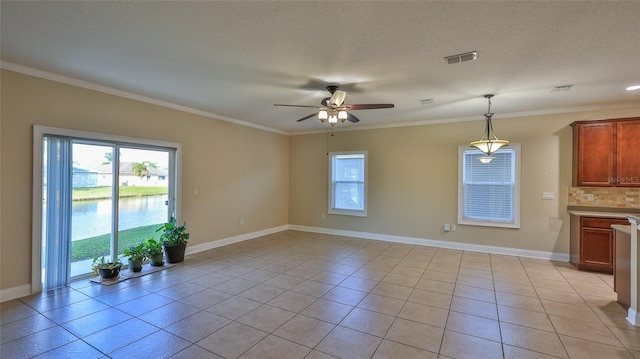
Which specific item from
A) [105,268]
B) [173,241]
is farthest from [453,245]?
[105,268]

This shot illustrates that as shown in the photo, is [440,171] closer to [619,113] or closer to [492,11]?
[619,113]

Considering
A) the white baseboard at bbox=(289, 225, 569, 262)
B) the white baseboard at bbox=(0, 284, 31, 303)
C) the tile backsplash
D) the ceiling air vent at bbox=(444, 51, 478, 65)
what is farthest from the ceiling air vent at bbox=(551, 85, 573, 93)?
the white baseboard at bbox=(0, 284, 31, 303)

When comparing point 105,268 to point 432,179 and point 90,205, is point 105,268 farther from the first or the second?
point 432,179

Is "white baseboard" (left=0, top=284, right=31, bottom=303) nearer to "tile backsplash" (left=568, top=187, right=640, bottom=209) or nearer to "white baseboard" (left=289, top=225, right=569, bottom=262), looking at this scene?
"white baseboard" (left=289, top=225, right=569, bottom=262)

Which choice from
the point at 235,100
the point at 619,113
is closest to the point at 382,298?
the point at 235,100

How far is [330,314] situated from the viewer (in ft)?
9.86

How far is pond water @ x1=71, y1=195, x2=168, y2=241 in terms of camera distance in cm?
389

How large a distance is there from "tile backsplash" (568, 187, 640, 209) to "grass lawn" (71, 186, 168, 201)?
23.6 feet

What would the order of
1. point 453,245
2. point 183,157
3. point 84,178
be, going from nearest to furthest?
1. point 84,178
2. point 183,157
3. point 453,245

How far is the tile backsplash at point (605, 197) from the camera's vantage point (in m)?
4.55

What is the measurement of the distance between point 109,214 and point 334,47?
4050 mm

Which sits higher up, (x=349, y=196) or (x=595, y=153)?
(x=595, y=153)

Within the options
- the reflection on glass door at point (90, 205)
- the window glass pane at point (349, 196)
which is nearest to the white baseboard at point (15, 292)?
the reflection on glass door at point (90, 205)

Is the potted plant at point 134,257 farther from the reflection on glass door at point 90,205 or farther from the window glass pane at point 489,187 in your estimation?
the window glass pane at point 489,187
